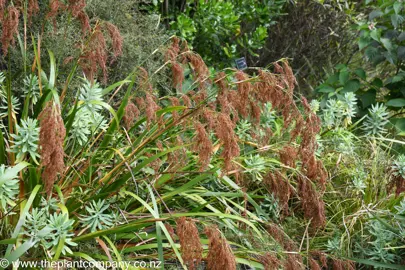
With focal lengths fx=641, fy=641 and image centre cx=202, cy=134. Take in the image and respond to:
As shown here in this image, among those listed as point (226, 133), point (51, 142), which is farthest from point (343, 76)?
point (51, 142)

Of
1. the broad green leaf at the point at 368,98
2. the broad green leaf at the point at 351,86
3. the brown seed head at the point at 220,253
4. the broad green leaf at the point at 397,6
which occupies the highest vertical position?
the brown seed head at the point at 220,253

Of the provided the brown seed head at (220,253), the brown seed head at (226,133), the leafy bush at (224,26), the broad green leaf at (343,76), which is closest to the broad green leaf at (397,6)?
the broad green leaf at (343,76)

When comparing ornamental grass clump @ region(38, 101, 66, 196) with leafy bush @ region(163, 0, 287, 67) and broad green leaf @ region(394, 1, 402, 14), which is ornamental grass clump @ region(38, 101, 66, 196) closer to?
leafy bush @ region(163, 0, 287, 67)

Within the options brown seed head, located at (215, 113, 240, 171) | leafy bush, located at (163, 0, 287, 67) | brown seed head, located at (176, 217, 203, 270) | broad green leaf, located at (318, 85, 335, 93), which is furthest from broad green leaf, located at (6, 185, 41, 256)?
broad green leaf, located at (318, 85, 335, 93)

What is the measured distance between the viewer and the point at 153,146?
3639 mm

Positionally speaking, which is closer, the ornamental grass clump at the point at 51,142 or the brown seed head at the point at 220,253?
the ornamental grass clump at the point at 51,142

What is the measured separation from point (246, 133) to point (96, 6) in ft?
4.53

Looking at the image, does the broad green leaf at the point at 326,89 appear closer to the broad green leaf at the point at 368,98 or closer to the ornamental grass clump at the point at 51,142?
the broad green leaf at the point at 368,98

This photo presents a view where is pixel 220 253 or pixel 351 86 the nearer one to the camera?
pixel 220 253

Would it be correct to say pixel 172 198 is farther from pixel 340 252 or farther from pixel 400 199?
pixel 400 199

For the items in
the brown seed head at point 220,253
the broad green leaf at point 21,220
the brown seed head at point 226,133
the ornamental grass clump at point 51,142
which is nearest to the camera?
the ornamental grass clump at point 51,142

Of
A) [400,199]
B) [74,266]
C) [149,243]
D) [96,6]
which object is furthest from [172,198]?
[96,6]

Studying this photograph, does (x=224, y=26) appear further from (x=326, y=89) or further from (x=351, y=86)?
(x=351, y=86)

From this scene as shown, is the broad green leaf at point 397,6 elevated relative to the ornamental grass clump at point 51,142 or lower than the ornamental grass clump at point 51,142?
lower
